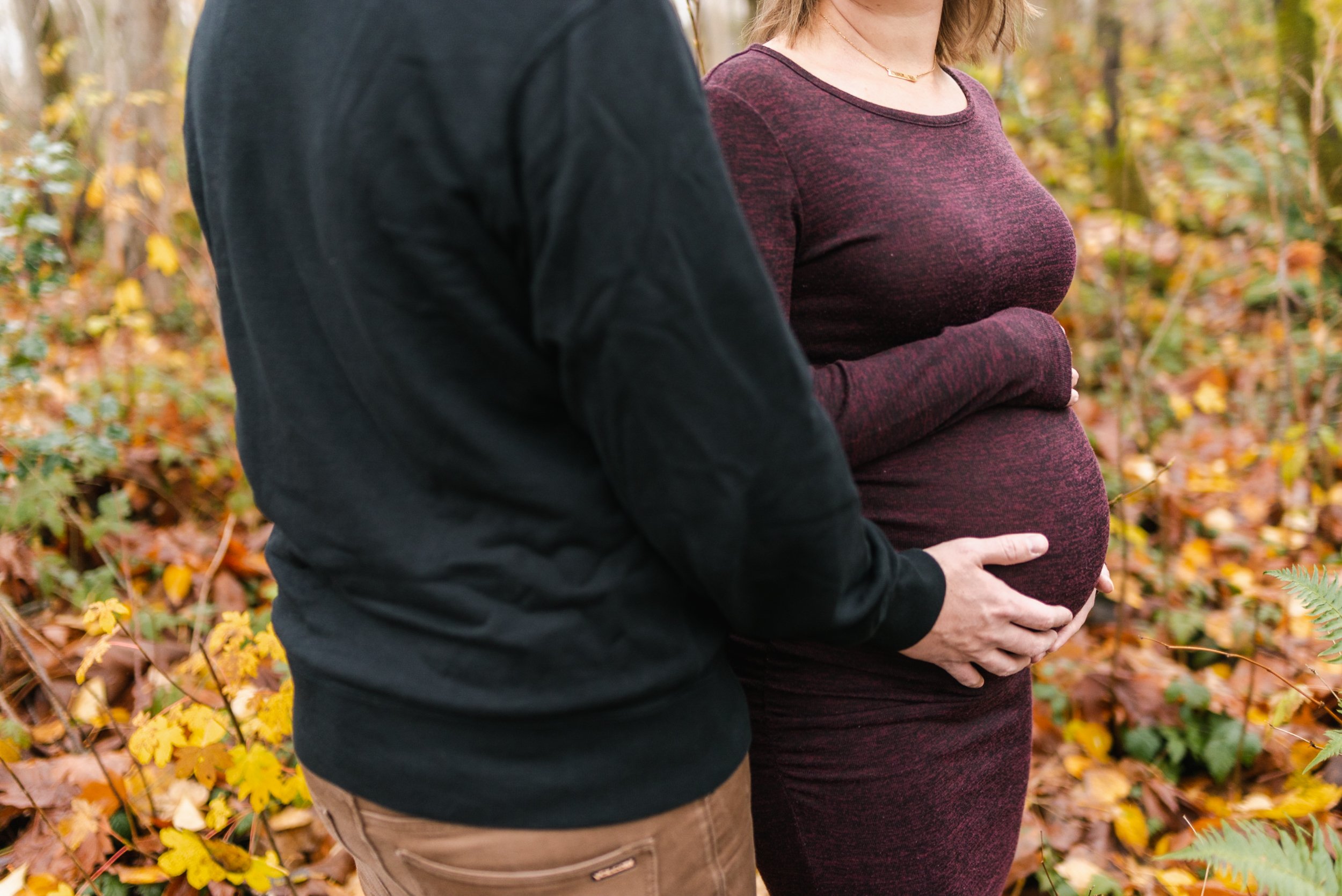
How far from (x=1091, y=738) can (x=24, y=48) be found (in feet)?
32.6

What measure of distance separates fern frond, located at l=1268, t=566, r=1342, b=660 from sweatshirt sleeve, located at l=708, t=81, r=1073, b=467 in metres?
0.67

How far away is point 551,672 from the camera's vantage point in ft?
2.59

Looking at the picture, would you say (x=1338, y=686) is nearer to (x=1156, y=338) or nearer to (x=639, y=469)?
(x=1156, y=338)

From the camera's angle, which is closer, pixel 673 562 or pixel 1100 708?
pixel 673 562

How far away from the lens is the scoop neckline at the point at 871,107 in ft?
3.83

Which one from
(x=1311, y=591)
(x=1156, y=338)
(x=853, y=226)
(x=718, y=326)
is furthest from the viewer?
(x=1156, y=338)

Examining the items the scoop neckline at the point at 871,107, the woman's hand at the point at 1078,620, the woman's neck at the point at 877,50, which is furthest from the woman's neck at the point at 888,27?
the woman's hand at the point at 1078,620

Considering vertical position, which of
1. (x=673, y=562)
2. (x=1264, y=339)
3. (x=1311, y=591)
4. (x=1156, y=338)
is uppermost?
(x=673, y=562)

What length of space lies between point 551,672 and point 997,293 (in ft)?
2.64

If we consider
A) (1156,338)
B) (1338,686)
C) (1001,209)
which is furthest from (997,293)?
(1156,338)

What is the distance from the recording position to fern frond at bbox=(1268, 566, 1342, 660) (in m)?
1.41

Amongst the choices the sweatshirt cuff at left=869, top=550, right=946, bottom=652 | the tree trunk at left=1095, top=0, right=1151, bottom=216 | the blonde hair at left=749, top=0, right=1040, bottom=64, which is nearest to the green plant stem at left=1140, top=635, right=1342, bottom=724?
the sweatshirt cuff at left=869, top=550, right=946, bottom=652

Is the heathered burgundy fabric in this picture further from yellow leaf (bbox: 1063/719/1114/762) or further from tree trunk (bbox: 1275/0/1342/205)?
tree trunk (bbox: 1275/0/1342/205)

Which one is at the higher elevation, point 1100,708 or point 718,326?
point 718,326
